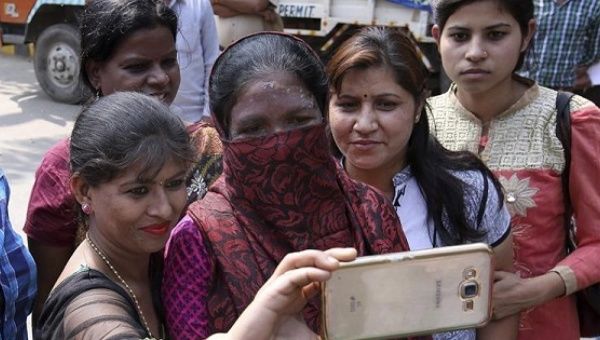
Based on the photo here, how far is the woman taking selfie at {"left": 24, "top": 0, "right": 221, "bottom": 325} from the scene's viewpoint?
6.32 feet

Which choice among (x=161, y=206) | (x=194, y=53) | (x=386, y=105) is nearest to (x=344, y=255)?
(x=161, y=206)

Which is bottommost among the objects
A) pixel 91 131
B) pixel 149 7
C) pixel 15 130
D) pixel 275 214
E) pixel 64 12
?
pixel 15 130

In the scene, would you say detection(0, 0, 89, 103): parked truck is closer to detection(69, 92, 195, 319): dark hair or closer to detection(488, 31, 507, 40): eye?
detection(488, 31, 507, 40): eye

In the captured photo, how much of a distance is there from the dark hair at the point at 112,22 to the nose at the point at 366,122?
2.19 feet

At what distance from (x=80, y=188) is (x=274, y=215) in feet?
1.37

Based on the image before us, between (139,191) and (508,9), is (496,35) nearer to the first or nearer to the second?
(508,9)

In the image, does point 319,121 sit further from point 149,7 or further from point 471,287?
point 149,7

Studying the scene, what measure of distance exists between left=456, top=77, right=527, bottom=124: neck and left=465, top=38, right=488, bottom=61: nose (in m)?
0.11

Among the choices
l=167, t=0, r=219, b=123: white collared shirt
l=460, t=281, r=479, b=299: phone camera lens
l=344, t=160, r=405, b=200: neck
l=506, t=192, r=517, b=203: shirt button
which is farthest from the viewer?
l=167, t=0, r=219, b=123: white collared shirt

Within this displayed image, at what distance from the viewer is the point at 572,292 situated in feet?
6.63

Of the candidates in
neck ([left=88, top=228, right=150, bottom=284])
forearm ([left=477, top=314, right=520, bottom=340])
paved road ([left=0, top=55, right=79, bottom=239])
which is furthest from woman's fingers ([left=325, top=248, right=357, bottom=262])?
paved road ([left=0, top=55, right=79, bottom=239])

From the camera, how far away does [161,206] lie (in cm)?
Answer: 150

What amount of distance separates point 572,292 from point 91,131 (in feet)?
4.35

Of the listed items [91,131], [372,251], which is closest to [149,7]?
[91,131]
